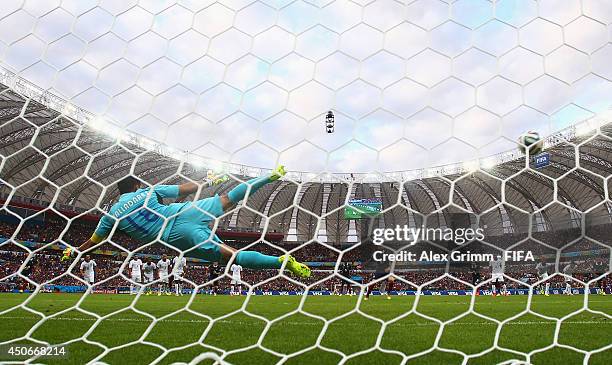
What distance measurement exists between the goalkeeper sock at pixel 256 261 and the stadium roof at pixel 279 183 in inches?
12.4

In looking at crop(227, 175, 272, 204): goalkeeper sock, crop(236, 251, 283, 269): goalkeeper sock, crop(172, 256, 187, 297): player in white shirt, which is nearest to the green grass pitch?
crop(172, 256, 187, 297): player in white shirt

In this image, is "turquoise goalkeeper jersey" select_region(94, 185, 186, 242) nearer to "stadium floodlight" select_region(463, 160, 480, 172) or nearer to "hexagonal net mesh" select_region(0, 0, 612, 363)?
"hexagonal net mesh" select_region(0, 0, 612, 363)

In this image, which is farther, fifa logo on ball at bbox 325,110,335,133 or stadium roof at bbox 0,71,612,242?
stadium roof at bbox 0,71,612,242

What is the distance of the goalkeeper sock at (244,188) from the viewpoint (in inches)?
110

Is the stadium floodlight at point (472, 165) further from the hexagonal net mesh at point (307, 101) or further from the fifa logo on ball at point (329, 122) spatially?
the fifa logo on ball at point (329, 122)

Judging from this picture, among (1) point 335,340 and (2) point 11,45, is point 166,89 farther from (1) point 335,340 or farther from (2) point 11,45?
(1) point 335,340

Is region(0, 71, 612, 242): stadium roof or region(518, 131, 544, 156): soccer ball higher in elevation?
region(0, 71, 612, 242): stadium roof

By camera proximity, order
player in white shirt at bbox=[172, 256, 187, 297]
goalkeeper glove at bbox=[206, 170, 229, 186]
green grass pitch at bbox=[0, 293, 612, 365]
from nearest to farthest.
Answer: green grass pitch at bbox=[0, 293, 612, 365], player in white shirt at bbox=[172, 256, 187, 297], goalkeeper glove at bbox=[206, 170, 229, 186]

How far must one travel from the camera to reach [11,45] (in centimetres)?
Answer: 280

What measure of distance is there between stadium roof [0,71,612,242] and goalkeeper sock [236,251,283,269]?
31 cm

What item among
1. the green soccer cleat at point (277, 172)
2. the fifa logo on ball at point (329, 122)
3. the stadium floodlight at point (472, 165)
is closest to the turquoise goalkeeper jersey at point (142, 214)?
the green soccer cleat at point (277, 172)

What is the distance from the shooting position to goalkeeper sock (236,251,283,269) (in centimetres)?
289

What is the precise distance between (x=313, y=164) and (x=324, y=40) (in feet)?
→ 2.46

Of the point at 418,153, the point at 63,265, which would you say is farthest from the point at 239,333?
the point at 63,265
